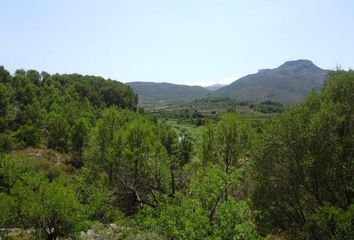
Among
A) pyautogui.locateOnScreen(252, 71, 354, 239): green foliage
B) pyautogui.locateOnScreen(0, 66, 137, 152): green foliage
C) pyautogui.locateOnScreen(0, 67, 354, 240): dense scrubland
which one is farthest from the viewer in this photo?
pyautogui.locateOnScreen(0, 66, 137, 152): green foliage

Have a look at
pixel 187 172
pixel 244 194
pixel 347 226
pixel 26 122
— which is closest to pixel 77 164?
pixel 26 122

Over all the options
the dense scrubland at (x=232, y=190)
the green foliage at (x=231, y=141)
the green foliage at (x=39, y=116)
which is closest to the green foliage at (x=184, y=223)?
the dense scrubland at (x=232, y=190)

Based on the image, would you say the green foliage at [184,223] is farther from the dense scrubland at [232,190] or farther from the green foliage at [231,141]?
the green foliage at [231,141]

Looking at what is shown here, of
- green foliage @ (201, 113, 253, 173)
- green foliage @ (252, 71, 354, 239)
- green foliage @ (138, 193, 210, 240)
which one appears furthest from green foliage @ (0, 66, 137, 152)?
green foliage @ (252, 71, 354, 239)

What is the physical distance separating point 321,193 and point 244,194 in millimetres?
14467

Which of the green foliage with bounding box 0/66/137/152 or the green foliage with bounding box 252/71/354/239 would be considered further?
the green foliage with bounding box 0/66/137/152

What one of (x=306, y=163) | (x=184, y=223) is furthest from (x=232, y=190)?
(x=184, y=223)

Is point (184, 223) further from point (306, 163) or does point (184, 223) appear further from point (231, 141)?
point (231, 141)

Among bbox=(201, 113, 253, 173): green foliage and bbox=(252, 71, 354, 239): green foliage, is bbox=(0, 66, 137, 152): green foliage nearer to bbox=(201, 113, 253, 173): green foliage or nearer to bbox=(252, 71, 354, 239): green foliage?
bbox=(201, 113, 253, 173): green foliage

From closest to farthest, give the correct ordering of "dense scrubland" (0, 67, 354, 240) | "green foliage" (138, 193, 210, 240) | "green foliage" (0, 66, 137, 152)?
"green foliage" (138, 193, 210, 240) < "dense scrubland" (0, 67, 354, 240) < "green foliage" (0, 66, 137, 152)

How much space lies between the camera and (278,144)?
26.8 m

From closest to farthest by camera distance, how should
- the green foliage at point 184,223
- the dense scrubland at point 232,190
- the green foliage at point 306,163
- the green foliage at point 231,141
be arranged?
the green foliage at point 184,223
the dense scrubland at point 232,190
the green foliage at point 306,163
the green foliage at point 231,141

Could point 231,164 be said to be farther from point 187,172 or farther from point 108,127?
point 108,127

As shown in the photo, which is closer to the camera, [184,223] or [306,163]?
[184,223]
